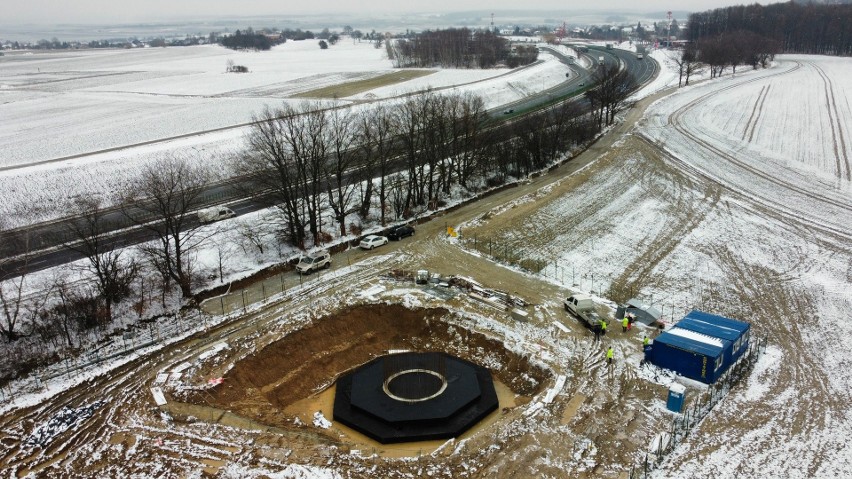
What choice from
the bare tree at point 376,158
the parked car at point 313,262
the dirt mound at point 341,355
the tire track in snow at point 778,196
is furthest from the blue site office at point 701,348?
the bare tree at point 376,158

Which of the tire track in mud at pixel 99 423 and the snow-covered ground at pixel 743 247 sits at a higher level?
the tire track in mud at pixel 99 423

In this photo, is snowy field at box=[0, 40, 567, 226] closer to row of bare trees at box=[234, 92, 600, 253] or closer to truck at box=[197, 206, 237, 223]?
truck at box=[197, 206, 237, 223]

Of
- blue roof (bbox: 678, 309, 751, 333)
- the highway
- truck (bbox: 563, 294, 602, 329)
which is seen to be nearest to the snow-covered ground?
blue roof (bbox: 678, 309, 751, 333)

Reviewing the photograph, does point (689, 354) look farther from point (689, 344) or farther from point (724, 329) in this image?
point (724, 329)

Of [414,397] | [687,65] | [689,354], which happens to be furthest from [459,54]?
[414,397]

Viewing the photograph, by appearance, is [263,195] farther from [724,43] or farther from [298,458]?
[724,43]

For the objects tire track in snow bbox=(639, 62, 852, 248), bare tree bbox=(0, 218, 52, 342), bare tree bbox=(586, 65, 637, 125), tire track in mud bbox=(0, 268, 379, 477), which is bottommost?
tire track in snow bbox=(639, 62, 852, 248)

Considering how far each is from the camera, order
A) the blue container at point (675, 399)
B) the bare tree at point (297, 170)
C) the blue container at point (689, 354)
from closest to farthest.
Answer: the blue container at point (675, 399)
the blue container at point (689, 354)
the bare tree at point (297, 170)

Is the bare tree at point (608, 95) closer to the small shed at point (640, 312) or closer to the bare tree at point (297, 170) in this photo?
the bare tree at point (297, 170)
